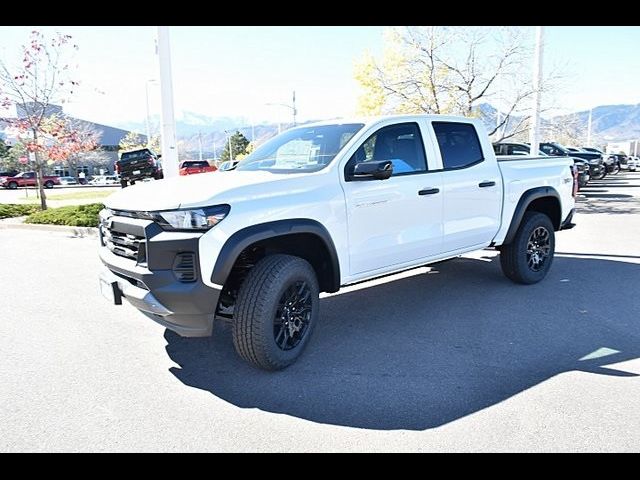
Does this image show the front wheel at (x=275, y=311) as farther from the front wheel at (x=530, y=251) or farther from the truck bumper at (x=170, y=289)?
the front wheel at (x=530, y=251)

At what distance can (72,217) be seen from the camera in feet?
39.5

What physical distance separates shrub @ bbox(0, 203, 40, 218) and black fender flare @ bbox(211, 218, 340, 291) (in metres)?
13.9

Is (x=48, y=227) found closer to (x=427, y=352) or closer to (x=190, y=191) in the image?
(x=190, y=191)

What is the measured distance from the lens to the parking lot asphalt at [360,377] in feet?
9.51

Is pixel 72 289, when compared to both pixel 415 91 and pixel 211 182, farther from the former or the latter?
pixel 415 91

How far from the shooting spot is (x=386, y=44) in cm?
1895

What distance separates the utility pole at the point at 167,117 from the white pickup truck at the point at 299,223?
5.24m

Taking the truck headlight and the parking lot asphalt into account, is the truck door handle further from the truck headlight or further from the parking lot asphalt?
the truck headlight

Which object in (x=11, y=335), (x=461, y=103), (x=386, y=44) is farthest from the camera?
(x=386, y=44)

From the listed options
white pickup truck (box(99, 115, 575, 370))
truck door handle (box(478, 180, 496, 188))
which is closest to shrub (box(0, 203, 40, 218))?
white pickup truck (box(99, 115, 575, 370))

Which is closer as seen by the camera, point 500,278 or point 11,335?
point 11,335

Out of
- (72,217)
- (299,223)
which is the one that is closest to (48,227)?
(72,217)
